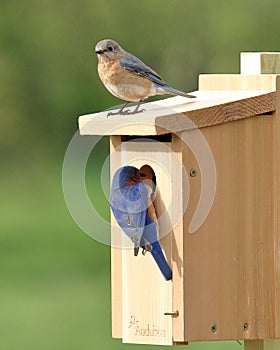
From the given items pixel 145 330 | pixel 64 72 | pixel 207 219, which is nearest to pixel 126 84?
pixel 207 219

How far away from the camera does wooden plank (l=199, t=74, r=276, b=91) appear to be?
5.82 metres

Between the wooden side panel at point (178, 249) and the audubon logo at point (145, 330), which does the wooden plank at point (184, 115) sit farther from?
the audubon logo at point (145, 330)

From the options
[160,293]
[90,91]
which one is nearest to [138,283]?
[160,293]

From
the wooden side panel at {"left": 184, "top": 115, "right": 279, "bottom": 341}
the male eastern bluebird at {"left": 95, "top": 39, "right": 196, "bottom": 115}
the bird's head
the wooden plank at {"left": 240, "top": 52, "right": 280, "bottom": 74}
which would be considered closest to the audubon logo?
the wooden side panel at {"left": 184, "top": 115, "right": 279, "bottom": 341}

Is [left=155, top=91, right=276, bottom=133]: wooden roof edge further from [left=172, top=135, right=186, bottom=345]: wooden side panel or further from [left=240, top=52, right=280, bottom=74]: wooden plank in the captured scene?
[left=240, top=52, right=280, bottom=74]: wooden plank

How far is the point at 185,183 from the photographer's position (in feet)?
18.4

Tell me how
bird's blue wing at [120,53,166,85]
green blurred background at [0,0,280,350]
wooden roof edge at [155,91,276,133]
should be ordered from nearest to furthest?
wooden roof edge at [155,91,276,133], bird's blue wing at [120,53,166,85], green blurred background at [0,0,280,350]

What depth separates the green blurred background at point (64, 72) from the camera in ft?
60.0

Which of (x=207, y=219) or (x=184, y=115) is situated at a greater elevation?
(x=184, y=115)

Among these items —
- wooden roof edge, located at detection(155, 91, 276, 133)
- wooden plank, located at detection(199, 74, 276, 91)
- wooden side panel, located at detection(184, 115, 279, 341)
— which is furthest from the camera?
wooden plank, located at detection(199, 74, 276, 91)

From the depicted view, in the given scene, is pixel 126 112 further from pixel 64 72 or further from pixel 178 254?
pixel 64 72

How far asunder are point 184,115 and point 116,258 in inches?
25.2

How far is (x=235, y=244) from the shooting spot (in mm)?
5703

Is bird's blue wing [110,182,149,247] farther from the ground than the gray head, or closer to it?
closer to it
